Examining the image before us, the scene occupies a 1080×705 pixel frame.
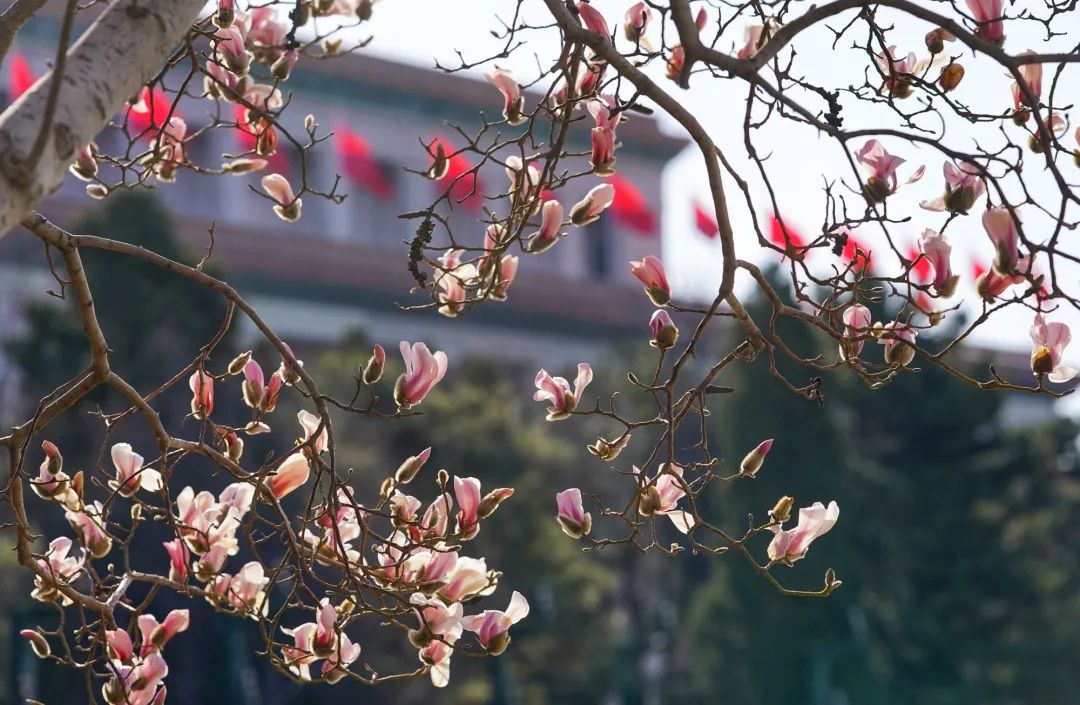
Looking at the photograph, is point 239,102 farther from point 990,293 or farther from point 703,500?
point 703,500

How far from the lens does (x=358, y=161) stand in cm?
3225

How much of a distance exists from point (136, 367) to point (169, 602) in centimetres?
250

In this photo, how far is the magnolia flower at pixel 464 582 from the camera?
2.98m

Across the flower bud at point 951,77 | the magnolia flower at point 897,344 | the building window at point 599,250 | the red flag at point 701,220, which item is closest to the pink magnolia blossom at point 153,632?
the magnolia flower at point 897,344

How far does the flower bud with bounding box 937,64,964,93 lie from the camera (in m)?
3.08

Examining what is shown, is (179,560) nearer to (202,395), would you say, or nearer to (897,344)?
(202,395)

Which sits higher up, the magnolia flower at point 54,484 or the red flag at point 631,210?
the red flag at point 631,210

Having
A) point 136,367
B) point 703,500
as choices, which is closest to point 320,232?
point 703,500

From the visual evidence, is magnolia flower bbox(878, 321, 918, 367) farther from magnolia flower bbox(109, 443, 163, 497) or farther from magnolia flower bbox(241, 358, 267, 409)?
magnolia flower bbox(109, 443, 163, 497)

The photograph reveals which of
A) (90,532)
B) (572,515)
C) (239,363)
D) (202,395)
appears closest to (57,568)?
(90,532)

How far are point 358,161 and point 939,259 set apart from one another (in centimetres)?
2977

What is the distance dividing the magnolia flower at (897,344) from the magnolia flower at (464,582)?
716mm

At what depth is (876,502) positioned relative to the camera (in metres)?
17.9

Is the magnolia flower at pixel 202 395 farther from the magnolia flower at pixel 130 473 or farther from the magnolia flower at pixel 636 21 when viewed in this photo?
the magnolia flower at pixel 636 21
